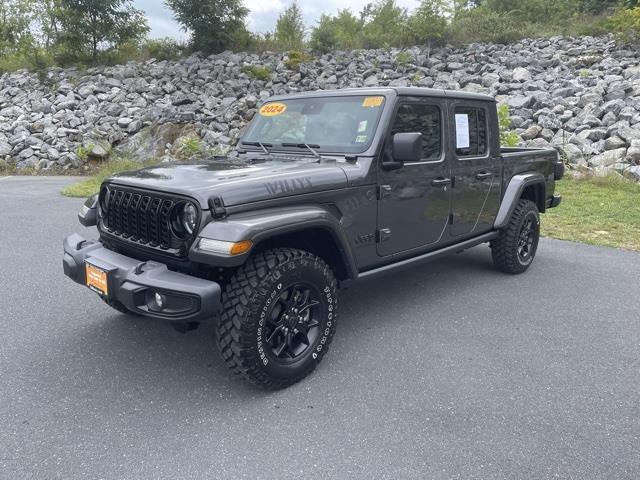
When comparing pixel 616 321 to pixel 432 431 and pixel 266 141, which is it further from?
pixel 266 141

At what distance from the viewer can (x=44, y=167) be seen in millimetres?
13938

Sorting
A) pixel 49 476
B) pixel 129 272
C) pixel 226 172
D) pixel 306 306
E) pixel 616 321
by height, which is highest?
pixel 226 172

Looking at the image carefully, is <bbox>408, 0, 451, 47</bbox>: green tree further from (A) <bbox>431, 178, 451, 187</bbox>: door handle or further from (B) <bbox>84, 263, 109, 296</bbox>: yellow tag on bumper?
(B) <bbox>84, 263, 109, 296</bbox>: yellow tag on bumper

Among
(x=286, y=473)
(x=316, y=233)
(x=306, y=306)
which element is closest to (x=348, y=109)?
(x=316, y=233)

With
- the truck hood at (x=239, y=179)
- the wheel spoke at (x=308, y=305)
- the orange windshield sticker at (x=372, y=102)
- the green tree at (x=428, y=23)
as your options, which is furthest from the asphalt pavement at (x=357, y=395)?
the green tree at (x=428, y=23)

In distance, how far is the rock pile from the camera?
1170 centimetres

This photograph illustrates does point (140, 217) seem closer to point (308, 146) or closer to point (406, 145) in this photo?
point (308, 146)

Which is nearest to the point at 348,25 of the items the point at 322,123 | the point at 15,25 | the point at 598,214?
the point at 15,25

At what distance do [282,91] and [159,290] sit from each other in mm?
14631

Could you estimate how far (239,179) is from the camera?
2957 mm

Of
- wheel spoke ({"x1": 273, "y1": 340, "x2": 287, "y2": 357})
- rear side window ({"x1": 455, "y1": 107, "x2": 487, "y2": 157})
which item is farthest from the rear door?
wheel spoke ({"x1": 273, "y1": 340, "x2": 287, "y2": 357})

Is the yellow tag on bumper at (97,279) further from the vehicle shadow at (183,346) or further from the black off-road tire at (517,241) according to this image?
the black off-road tire at (517,241)

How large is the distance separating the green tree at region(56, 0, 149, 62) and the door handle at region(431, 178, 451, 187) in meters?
19.1

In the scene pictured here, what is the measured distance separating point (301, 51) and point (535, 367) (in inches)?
690
